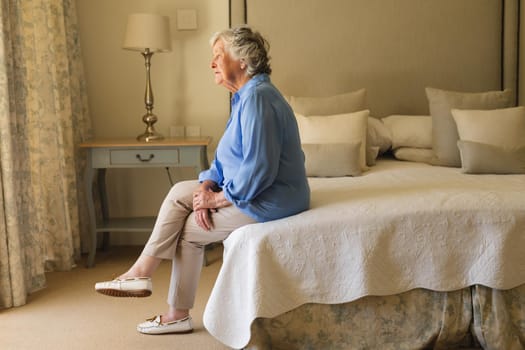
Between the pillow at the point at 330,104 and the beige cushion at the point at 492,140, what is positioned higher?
the pillow at the point at 330,104

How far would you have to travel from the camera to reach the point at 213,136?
13.1ft

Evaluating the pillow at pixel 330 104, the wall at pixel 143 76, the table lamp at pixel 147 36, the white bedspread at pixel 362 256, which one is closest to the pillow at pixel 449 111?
the pillow at pixel 330 104

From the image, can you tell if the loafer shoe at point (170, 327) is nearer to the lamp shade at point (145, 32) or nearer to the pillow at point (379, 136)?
the pillow at point (379, 136)

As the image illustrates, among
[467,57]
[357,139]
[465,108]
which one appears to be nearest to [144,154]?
[357,139]

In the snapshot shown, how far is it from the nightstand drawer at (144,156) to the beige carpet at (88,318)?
599 millimetres

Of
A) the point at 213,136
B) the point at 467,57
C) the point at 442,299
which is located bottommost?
the point at 442,299

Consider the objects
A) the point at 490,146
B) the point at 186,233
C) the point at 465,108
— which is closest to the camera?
the point at 186,233

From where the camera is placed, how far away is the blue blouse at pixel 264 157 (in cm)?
217

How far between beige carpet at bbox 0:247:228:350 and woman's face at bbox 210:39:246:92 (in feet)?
3.29

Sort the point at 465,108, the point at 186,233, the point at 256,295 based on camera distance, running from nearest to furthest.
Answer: the point at 256,295 < the point at 186,233 < the point at 465,108

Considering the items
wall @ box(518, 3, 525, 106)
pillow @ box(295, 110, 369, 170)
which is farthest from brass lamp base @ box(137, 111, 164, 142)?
wall @ box(518, 3, 525, 106)

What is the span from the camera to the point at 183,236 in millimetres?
2424

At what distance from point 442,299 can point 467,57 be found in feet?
6.75

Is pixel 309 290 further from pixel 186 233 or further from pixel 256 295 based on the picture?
pixel 186 233
